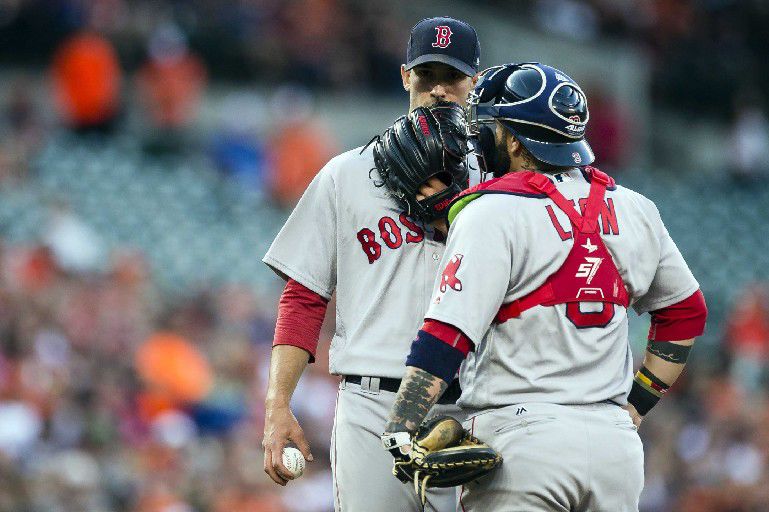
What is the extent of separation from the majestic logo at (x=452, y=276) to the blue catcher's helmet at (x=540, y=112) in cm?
39

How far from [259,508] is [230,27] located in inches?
274

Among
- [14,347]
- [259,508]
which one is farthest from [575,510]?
[14,347]

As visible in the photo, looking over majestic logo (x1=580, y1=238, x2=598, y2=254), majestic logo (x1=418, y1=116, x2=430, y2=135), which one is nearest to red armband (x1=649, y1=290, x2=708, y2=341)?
majestic logo (x1=580, y1=238, x2=598, y2=254)

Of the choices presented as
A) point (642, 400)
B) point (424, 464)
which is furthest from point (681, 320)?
point (424, 464)

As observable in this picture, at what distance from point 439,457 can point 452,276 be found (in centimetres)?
46

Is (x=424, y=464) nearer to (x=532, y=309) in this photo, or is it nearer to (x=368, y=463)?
(x=532, y=309)

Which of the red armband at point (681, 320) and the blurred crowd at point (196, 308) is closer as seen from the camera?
the red armband at point (681, 320)

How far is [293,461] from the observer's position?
4.01 m

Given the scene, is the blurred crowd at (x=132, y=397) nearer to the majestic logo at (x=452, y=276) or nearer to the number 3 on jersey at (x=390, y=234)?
the number 3 on jersey at (x=390, y=234)

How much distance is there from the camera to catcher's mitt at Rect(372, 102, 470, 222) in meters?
3.99

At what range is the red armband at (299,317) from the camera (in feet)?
13.6

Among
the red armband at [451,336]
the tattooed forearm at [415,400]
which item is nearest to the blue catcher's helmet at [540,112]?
the red armband at [451,336]

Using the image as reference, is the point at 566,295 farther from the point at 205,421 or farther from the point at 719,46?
the point at 719,46

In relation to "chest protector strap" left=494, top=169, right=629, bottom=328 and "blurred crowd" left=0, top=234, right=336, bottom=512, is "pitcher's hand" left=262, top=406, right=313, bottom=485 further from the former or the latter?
"blurred crowd" left=0, top=234, right=336, bottom=512
